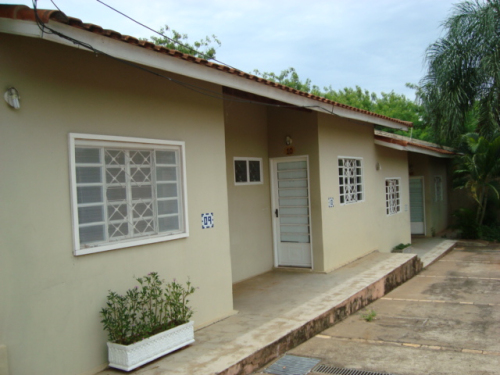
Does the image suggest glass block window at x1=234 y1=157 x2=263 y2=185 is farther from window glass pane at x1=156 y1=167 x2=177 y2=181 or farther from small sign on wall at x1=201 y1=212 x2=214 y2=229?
window glass pane at x1=156 y1=167 x2=177 y2=181

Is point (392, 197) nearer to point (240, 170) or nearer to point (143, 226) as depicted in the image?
point (240, 170)

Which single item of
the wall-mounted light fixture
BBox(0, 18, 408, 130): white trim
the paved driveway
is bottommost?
the paved driveway

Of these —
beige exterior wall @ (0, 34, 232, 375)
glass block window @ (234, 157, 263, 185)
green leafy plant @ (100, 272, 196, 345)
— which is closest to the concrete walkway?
green leafy plant @ (100, 272, 196, 345)

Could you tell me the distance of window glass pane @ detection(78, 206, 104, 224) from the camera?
459cm

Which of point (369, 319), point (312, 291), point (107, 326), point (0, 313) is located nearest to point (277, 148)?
point (312, 291)

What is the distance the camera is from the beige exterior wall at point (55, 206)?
13.0 ft

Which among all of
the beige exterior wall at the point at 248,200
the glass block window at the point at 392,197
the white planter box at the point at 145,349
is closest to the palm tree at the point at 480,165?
the glass block window at the point at 392,197

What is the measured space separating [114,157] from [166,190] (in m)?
0.84

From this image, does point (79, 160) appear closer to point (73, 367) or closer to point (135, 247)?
point (135, 247)

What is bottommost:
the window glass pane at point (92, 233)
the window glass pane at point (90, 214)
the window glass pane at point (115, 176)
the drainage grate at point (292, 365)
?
the drainage grate at point (292, 365)

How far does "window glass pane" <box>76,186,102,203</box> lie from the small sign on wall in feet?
5.12

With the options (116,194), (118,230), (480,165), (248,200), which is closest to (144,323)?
(118,230)

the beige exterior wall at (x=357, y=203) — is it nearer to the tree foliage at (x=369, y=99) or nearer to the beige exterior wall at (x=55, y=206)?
the beige exterior wall at (x=55, y=206)

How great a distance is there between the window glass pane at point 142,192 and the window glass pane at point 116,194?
14 centimetres
